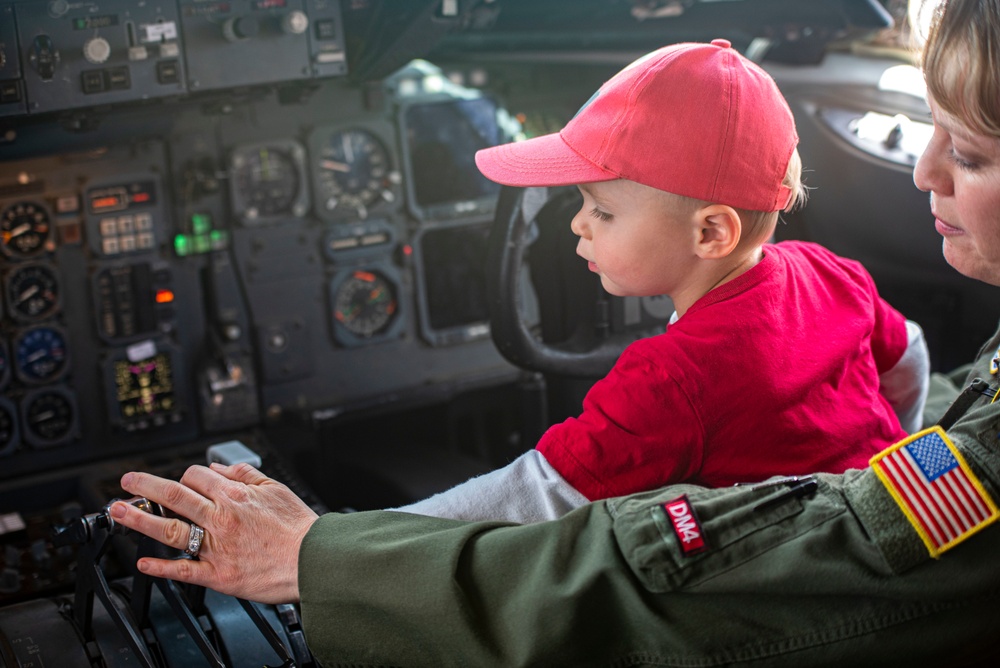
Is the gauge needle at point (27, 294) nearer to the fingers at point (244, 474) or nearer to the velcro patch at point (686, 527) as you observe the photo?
the fingers at point (244, 474)

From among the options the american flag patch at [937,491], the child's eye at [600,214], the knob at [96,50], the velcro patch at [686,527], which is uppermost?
the knob at [96,50]

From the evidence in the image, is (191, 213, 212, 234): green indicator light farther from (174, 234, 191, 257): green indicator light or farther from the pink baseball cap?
the pink baseball cap

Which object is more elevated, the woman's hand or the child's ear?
the child's ear

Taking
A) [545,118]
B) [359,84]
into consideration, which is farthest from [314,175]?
[545,118]

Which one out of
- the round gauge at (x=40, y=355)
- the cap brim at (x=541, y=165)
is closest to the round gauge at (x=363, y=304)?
the round gauge at (x=40, y=355)

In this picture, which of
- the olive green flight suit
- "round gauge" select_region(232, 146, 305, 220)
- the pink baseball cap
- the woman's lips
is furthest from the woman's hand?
"round gauge" select_region(232, 146, 305, 220)

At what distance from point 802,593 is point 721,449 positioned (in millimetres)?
274

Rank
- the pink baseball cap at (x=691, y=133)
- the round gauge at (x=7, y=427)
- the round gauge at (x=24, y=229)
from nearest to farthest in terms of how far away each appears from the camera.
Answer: the pink baseball cap at (x=691, y=133)
the round gauge at (x=24, y=229)
the round gauge at (x=7, y=427)

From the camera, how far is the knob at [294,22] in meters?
2.49

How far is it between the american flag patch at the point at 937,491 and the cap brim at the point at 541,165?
1.63ft

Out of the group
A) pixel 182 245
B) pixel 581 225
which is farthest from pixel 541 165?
pixel 182 245

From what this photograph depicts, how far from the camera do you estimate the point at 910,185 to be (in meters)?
2.92

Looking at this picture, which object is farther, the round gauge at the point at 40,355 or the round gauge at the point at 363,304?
the round gauge at the point at 363,304

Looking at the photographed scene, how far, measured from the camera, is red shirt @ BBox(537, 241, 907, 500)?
127cm
